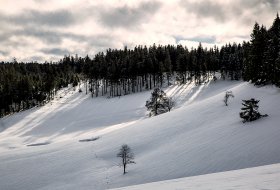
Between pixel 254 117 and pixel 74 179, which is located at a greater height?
pixel 254 117

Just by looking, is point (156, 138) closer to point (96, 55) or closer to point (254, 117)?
point (254, 117)

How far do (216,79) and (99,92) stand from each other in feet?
151

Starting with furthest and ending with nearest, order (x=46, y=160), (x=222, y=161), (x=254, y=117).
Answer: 1. (x=46, y=160)
2. (x=254, y=117)
3. (x=222, y=161)

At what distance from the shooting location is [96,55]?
467 ft

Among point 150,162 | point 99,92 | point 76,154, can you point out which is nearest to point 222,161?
point 150,162

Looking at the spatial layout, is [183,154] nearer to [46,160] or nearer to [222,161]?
[222,161]

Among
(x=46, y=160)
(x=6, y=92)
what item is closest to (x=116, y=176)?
(x=46, y=160)

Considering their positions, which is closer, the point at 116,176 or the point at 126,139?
the point at 116,176

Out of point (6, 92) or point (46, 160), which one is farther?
point (6, 92)

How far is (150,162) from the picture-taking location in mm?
33906

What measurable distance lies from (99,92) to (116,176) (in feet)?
271

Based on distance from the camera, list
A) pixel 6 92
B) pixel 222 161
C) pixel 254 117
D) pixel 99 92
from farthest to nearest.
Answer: pixel 99 92, pixel 6 92, pixel 254 117, pixel 222 161

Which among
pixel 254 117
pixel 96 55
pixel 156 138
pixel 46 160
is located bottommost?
pixel 46 160

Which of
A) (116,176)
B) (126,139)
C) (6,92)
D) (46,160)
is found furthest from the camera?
(6,92)
